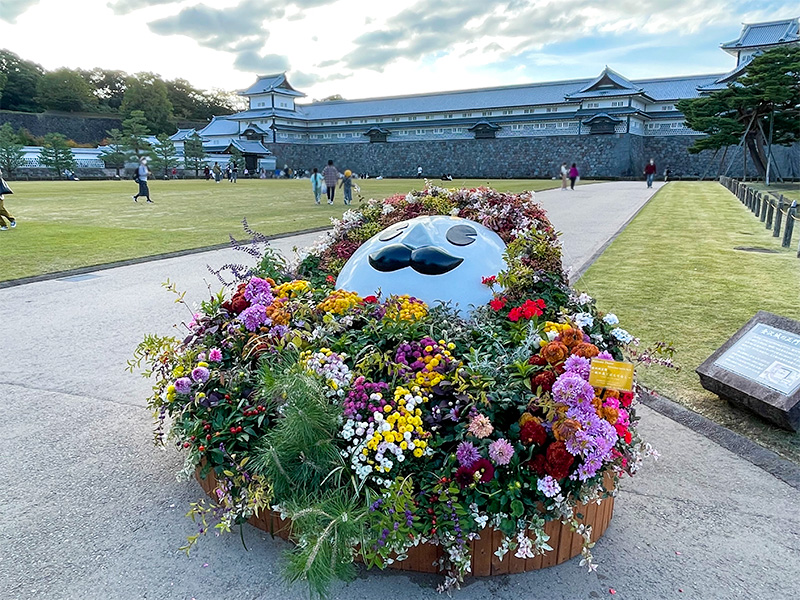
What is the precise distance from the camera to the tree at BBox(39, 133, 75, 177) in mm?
48844

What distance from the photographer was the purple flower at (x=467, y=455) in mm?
2555

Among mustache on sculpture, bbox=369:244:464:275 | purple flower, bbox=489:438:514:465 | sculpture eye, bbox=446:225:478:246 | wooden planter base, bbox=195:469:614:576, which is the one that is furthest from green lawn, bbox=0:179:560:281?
purple flower, bbox=489:438:514:465

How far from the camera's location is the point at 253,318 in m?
3.72

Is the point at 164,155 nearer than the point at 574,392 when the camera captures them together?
No

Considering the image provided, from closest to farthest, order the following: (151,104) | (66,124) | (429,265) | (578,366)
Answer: (578,366) < (429,265) < (66,124) < (151,104)

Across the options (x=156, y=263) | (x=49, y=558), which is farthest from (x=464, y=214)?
(x=156, y=263)

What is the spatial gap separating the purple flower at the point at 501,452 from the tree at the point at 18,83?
85393mm

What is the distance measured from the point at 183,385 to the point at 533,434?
1967mm

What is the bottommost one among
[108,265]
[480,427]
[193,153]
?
[108,265]

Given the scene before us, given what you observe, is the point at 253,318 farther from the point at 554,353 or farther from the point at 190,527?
the point at 554,353

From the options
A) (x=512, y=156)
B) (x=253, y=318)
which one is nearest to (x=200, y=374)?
(x=253, y=318)

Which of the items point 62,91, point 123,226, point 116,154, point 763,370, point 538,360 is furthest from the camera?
point 62,91

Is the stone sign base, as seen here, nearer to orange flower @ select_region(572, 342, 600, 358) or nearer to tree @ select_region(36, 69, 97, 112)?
orange flower @ select_region(572, 342, 600, 358)

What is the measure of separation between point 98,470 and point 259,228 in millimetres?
11757
